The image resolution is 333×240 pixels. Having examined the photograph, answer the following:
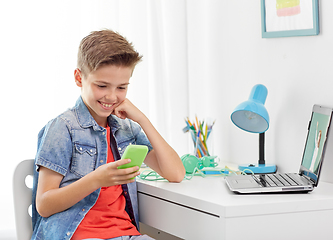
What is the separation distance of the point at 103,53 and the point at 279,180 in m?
0.59

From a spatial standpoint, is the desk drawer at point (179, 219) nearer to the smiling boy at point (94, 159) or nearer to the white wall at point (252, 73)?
the smiling boy at point (94, 159)

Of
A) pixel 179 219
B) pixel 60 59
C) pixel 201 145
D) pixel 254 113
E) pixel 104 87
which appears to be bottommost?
pixel 179 219

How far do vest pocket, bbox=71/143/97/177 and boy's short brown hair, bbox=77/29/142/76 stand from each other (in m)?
0.20

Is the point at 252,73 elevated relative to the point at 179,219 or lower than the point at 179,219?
elevated

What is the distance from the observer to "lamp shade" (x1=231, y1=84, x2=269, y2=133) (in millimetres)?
1364

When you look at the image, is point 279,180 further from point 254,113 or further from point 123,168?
point 123,168

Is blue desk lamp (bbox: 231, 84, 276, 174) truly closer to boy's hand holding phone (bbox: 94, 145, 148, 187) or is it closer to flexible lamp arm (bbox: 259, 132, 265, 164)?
flexible lamp arm (bbox: 259, 132, 265, 164)

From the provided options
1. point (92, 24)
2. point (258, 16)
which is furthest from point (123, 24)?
point (258, 16)

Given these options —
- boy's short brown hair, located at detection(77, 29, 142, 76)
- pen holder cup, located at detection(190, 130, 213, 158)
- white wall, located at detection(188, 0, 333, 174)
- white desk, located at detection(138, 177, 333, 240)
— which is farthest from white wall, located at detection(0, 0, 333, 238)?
boy's short brown hair, located at detection(77, 29, 142, 76)

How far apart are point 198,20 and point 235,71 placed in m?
0.38

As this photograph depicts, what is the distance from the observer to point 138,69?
6.55 feet

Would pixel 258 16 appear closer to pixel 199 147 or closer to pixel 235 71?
pixel 235 71

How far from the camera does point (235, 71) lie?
5.64ft

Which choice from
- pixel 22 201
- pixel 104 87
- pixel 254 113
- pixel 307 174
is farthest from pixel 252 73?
pixel 22 201
